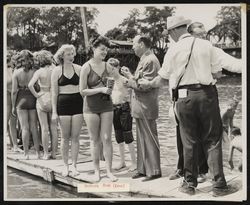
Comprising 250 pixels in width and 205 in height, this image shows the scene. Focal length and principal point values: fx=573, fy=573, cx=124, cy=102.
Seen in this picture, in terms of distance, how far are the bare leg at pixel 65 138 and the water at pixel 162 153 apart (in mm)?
121

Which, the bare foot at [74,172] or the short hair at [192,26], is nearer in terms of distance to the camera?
the short hair at [192,26]

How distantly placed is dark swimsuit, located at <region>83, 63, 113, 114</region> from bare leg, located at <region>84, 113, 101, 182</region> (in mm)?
52

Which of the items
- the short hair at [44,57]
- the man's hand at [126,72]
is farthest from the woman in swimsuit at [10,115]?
the man's hand at [126,72]

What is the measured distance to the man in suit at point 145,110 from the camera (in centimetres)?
466

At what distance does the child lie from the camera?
4.75 meters

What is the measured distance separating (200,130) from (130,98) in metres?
0.63

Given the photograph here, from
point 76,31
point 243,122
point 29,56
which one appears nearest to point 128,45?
point 76,31

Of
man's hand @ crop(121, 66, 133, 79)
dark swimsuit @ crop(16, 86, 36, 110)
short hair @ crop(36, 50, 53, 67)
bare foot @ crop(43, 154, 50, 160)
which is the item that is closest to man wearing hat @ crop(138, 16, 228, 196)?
man's hand @ crop(121, 66, 133, 79)

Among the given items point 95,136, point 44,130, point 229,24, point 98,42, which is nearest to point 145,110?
point 95,136

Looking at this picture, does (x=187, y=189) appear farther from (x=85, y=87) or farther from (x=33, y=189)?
(x=33, y=189)

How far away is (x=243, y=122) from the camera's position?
478 cm

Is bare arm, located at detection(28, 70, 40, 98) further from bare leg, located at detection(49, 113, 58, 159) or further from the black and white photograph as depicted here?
bare leg, located at detection(49, 113, 58, 159)

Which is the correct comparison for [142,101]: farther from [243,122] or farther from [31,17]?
[31,17]

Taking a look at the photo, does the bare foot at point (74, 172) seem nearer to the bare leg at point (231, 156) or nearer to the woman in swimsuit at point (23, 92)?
the woman in swimsuit at point (23, 92)
